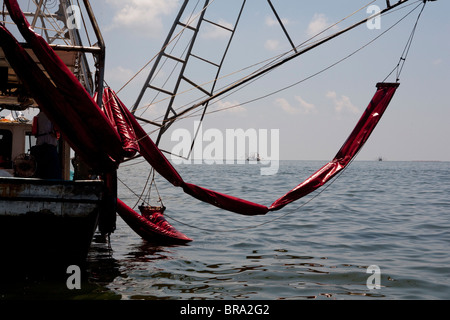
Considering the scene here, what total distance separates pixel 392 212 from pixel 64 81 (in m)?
15.7

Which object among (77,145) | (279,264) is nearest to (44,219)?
(77,145)

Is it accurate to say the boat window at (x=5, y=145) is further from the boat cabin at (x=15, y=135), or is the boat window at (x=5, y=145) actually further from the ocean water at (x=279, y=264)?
the ocean water at (x=279, y=264)

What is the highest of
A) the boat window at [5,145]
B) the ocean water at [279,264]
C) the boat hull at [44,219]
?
the boat window at [5,145]

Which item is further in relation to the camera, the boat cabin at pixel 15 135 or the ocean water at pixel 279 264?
the boat cabin at pixel 15 135

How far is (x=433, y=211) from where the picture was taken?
65.5ft

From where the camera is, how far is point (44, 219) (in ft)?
25.1

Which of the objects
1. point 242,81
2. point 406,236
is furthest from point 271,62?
point 406,236

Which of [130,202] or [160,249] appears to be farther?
[130,202]

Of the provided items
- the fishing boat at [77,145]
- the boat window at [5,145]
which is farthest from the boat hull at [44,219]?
the boat window at [5,145]

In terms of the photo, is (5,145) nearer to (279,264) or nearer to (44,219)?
(44,219)

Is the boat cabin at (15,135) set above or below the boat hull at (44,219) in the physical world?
above

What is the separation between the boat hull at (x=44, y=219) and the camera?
7.57 m

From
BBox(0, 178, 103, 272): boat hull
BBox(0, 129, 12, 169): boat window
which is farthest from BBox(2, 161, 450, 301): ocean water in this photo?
BBox(0, 129, 12, 169): boat window

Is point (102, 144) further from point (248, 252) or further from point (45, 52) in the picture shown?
point (248, 252)
